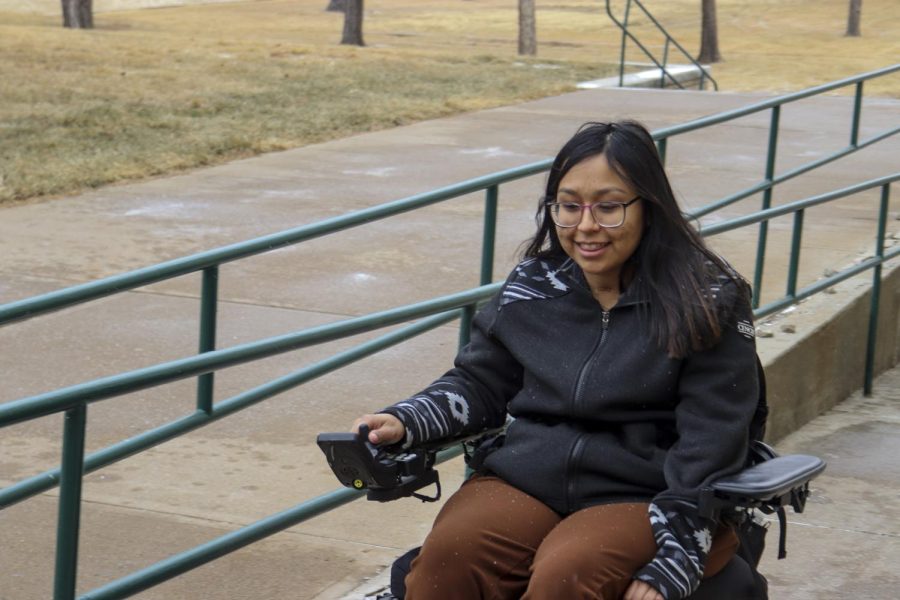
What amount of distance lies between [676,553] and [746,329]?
18.6 inches

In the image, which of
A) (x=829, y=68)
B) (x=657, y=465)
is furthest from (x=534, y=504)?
(x=829, y=68)

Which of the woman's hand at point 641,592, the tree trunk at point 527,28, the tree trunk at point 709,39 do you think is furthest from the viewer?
the tree trunk at point 709,39

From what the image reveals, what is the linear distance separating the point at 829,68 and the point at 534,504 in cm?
2780

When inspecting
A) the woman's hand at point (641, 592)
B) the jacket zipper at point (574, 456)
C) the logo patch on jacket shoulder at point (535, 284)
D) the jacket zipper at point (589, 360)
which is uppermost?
the logo patch on jacket shoulder at point (535, 284)

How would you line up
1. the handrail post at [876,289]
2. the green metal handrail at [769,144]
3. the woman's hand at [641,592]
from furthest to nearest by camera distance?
the handrail post at [876,289] < the green metal handrail at [769,144] < the woman's hand at [641,592]

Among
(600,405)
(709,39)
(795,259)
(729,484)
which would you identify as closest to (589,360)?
(600,405)

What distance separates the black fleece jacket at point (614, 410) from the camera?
277 centimetres

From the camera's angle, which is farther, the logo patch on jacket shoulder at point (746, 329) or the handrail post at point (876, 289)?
the handrail post at point (876, 289)

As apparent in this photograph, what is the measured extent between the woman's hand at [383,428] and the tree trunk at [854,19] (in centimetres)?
3856

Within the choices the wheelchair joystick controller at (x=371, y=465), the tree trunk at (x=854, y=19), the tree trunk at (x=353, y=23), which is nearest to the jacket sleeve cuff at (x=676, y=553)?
the wheelchair joystick controller at (x=371, y=465)

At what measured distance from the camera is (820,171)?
11.8m

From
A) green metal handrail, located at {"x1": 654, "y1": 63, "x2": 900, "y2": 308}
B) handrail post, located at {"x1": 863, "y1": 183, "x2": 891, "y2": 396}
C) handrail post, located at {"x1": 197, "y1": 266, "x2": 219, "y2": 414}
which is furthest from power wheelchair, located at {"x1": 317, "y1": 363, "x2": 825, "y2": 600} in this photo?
handrail post, located at {"x1": 863, "y1": 183, "x2": 891, "y2": 396}

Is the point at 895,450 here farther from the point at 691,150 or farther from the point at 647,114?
the point at 647,114

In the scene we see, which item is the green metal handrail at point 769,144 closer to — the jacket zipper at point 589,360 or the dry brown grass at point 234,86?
the jacket zipper at point 589,360
